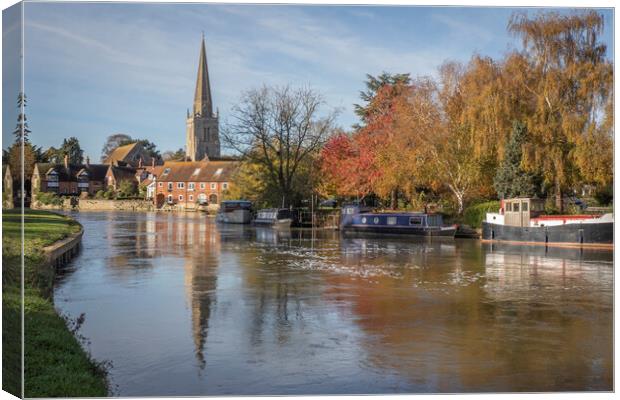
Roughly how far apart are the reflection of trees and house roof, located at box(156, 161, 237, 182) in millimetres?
70838

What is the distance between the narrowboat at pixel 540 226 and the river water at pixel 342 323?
4519 millimetres

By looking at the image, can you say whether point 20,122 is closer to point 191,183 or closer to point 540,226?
point 540,226

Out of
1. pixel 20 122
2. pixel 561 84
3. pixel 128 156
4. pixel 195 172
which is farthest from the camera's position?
pixel 128 156

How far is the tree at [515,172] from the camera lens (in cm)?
3179

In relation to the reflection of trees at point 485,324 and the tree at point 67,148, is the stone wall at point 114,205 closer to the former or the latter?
the tree at point 67,148

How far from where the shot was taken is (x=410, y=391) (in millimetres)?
8688

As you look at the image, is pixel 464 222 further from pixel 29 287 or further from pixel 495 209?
pixel 29 287

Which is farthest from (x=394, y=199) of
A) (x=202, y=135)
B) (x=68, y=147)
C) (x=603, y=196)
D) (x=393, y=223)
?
(x=202, y=135)

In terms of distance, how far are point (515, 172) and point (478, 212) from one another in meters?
6.20

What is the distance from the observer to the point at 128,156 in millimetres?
105000

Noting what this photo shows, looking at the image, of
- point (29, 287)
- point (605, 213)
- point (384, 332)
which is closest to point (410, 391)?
point (384, 332)

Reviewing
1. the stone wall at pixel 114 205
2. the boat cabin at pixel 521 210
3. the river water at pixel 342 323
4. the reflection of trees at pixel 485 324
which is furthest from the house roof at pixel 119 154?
the reflection of trees at pixel 485 324

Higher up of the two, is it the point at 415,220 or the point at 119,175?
the point at 119,175

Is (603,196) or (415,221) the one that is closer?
(603,196)
